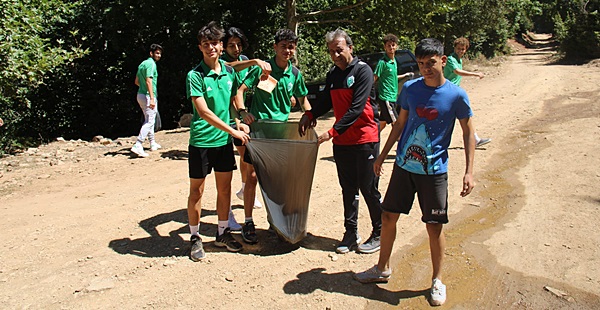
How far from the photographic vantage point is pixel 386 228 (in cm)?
382

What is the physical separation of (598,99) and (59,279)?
40.8 ft

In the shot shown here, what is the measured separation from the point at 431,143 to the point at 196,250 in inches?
89.7

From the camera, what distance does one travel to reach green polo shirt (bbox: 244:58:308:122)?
4.77 meters

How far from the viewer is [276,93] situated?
15.8ft

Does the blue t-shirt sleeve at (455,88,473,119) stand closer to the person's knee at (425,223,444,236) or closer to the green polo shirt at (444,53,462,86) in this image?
the person's knee at (425,223,444,236)

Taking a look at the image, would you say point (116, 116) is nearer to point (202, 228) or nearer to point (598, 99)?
point (202, 228)

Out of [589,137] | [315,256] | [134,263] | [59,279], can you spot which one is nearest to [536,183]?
[589,137]

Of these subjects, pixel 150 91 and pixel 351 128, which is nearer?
pixel 351 128

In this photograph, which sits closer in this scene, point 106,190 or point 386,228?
point 386,228

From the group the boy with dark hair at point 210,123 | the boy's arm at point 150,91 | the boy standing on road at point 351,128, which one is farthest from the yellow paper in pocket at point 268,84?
the boy's arm at point 150,91

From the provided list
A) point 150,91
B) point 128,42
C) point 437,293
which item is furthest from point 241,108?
point 128,42

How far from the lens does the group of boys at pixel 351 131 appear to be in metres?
3.48

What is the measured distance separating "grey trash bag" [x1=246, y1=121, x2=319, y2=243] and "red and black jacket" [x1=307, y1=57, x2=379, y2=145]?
11.0 inches

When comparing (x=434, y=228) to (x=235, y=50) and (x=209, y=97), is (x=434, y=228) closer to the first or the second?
(x=209, y=97)
